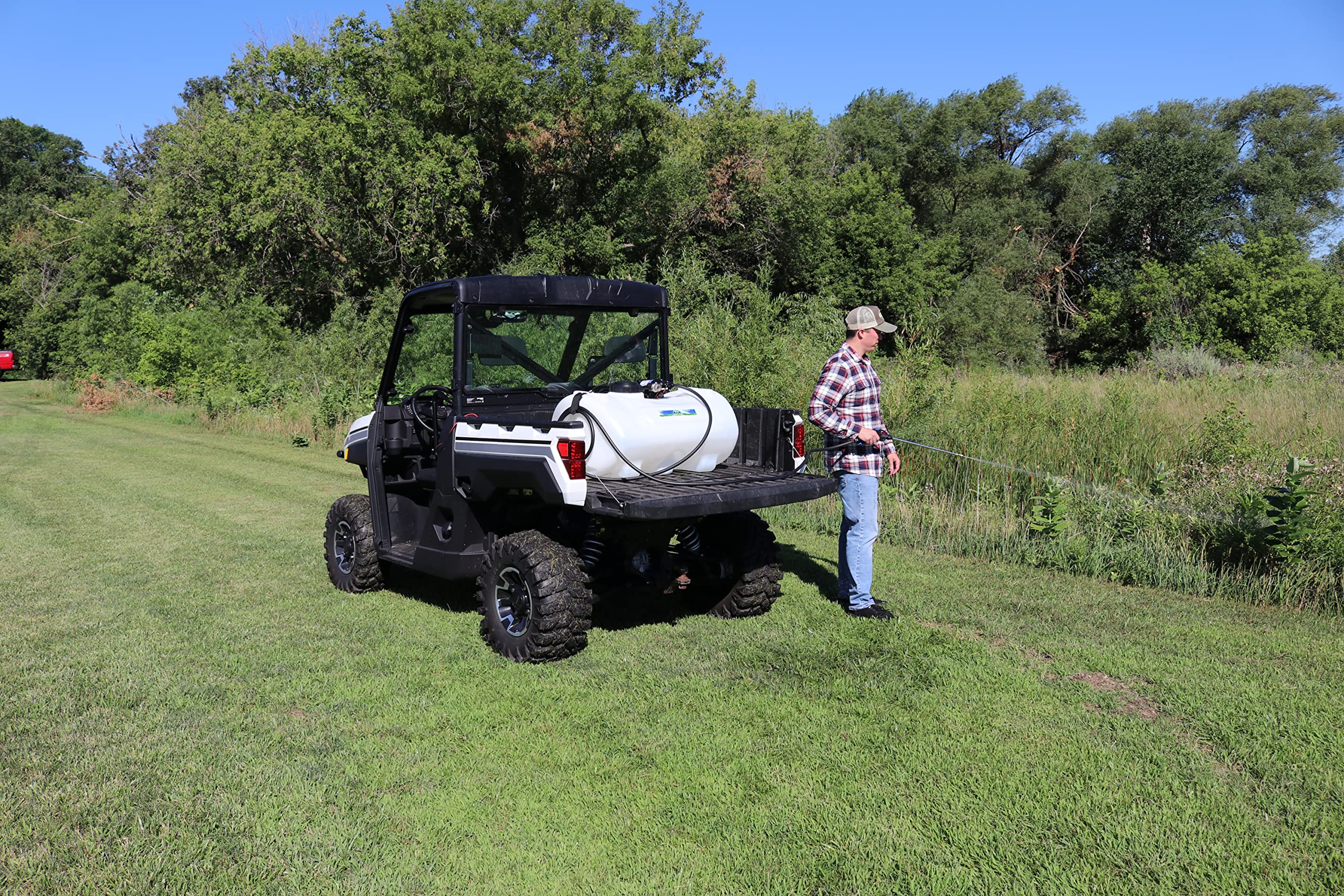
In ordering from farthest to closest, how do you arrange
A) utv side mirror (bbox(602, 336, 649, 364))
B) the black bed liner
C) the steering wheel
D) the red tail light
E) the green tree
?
the green tree
utv side mirror (bbox(602, 336, 649, 364))
the steering wheel
the red tail light
the black bed liner

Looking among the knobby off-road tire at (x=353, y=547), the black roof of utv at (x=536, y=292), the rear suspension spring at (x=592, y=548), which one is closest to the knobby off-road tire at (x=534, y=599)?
the rear suspension spring at (x=592, y=548)

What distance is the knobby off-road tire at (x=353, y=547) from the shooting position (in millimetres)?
6844

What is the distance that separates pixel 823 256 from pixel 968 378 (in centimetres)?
2430

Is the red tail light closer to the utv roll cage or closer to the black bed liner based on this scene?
the black bed liner

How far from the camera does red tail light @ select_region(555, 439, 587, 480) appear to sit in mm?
5105

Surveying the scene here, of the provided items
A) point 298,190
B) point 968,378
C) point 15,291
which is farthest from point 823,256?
point 15,291

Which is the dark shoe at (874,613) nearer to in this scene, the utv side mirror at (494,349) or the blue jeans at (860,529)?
the blue jeans at (860,529)

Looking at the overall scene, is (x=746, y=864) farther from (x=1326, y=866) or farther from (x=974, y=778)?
(x=1326, y=866)

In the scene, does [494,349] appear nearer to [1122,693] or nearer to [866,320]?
[866,320]

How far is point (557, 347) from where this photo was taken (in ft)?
21.1

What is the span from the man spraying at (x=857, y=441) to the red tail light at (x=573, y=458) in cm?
172

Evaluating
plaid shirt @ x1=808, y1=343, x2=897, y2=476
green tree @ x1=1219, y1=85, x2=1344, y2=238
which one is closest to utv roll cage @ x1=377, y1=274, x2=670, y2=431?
plaid shirt @ x1=808, y1=343, x2=897, y2=476

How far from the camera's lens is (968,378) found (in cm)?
1151

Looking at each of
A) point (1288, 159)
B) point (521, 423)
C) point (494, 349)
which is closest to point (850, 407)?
point (521, 423)
